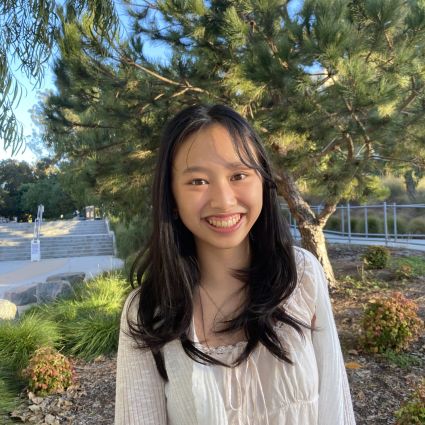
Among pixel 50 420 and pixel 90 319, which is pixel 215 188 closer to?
pixel 50 420

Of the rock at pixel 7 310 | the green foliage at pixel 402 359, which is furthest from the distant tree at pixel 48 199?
the green foliage at pixel 402 359

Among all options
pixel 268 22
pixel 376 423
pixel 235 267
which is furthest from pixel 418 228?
pixel 235 267

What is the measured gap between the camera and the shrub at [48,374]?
375 centimetres

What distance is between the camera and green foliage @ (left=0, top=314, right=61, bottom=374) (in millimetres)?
4258

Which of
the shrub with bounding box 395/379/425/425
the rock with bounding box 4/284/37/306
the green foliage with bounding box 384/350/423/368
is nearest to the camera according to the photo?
the shrub with bounding box 395/379/425/425

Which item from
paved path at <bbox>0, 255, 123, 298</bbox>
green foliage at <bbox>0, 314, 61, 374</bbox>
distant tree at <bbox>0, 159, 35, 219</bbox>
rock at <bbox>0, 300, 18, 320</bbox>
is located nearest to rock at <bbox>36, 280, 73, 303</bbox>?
rock at <bbox>0, 300, 18, 320</bbox>

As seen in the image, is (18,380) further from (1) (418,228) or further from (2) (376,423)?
(1) (418,228)

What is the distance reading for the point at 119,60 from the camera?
5.36 metres

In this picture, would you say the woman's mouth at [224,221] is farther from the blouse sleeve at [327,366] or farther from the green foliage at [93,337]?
the green foliage at [93,337]

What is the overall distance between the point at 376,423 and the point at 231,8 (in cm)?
357

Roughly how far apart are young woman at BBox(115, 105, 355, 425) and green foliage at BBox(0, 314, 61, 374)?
11.9ft

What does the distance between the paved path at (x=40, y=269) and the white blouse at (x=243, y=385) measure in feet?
33.8

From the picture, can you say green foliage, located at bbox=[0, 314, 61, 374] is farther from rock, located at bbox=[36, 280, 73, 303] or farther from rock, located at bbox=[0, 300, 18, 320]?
rock, located at bbox=[36, 280, 73, 303]

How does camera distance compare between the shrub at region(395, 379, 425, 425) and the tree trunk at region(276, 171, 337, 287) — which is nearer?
the shrub at region(395, 379, 425, 425)
